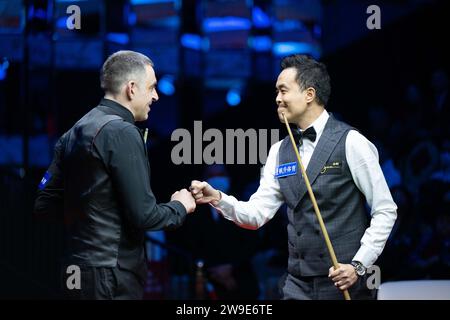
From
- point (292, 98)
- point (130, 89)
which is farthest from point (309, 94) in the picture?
point (130, 89)

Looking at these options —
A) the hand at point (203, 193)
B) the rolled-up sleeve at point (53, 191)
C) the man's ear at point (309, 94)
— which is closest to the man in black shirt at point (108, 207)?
the rolled-up sleeve at point (53, 191)

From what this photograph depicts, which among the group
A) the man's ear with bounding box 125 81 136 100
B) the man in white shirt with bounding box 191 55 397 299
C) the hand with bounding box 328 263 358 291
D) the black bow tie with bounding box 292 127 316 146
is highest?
the man's ear with bounding box 125 81 136 100

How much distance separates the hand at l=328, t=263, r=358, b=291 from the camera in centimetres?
290

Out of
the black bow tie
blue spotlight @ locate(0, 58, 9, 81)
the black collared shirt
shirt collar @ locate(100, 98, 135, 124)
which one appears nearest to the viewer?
the black collared shirt

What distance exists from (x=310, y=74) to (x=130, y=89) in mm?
850

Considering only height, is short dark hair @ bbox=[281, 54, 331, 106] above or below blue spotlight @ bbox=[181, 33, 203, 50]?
below

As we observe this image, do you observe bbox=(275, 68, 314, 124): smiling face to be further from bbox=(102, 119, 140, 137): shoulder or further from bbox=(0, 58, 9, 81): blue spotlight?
bbox=(0, 58, 9, 81): blue spotlight

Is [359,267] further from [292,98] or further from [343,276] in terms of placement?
[292,98]

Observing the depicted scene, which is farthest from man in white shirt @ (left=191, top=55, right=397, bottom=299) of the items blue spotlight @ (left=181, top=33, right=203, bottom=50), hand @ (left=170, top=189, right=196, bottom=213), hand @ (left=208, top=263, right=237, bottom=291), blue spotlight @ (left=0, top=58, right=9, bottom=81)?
blue spotlight @ (left=181, top=33, right=203, bottom=50)

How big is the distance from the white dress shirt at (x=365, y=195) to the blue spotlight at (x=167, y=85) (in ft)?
16.8

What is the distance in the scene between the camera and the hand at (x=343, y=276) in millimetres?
2896

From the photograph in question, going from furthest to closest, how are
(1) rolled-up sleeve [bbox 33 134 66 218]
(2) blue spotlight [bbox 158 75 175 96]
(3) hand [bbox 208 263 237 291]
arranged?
(2) blue spotlight [bbox 158 75 175 96] < (3) hand [bbox 208 263 237 291] < (1) rolled-up sleeve [bbox 33 134 66 218]

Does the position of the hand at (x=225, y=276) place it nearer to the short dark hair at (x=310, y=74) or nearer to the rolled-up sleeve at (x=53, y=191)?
the short dark hair at (x=310, y=74)
